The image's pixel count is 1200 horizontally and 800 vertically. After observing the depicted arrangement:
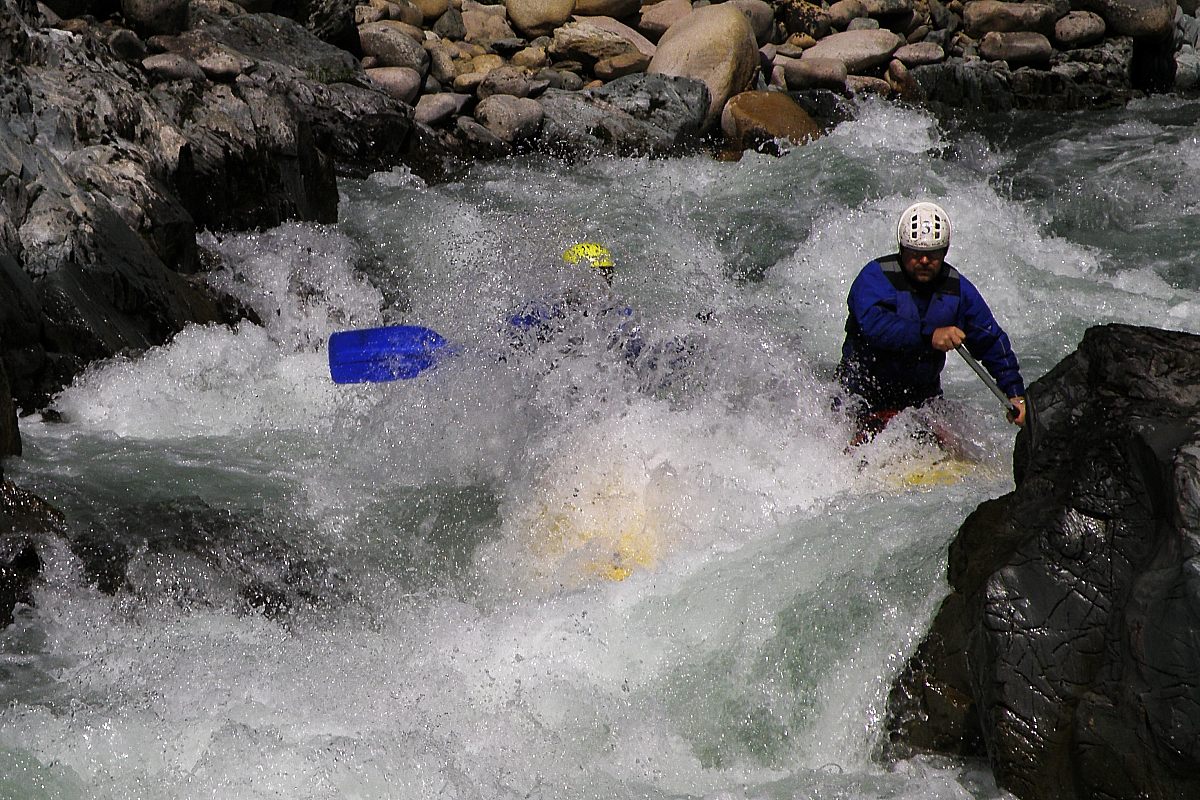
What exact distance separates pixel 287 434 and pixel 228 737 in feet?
8.34

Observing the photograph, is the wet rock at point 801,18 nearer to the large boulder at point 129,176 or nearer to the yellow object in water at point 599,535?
the large boulder at point 129,176

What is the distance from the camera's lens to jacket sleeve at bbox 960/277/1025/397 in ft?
16.2

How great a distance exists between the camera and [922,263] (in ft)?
16.1

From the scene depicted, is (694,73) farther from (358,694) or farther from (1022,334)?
(358,694)

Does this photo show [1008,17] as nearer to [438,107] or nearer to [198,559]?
[438,107]

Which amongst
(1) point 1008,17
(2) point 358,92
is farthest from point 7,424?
(1) point 1008,17

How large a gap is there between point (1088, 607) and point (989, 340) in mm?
1891

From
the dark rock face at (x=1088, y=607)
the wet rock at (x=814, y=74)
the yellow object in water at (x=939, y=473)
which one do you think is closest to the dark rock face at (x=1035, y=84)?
the wet rock at (x=814, y=74)

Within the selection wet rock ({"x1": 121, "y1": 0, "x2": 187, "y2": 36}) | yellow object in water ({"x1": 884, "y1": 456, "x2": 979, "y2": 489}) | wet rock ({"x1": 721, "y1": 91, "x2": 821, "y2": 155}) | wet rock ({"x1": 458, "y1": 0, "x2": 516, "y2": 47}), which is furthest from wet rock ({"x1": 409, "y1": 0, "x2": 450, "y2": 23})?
yellow object in water ({"x1": 884, "y1": 456, "x2": 979, "y2": 489})

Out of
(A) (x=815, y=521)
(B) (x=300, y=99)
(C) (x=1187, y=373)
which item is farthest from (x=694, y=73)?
(C) (x=1187, y=373)

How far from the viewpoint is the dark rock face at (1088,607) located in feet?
9.75

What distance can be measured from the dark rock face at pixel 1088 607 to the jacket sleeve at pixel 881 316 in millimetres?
1252

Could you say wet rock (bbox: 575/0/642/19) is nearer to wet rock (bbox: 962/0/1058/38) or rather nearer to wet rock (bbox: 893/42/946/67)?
wet rock (bbox: 893/42/946/67)

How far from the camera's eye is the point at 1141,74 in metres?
14.1
